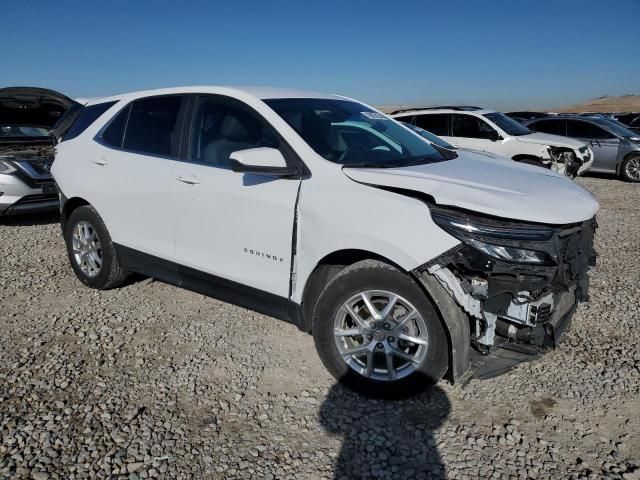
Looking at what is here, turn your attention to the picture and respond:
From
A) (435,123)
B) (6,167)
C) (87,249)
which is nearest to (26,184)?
(6,167)

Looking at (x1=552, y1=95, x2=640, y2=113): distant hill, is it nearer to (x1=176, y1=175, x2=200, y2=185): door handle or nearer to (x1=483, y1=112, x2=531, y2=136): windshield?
(x1=483, y1=112, x2=531, y2=136): windshield

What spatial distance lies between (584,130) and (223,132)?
12.2 meters

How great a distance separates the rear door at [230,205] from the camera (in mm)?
3186

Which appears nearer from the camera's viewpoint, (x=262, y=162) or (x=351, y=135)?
(x=262, y=162)

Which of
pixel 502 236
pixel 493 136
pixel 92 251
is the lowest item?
pixel 92 251

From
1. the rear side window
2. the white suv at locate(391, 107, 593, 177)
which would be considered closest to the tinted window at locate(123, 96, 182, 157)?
the rear side window

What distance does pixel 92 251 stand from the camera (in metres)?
4.63

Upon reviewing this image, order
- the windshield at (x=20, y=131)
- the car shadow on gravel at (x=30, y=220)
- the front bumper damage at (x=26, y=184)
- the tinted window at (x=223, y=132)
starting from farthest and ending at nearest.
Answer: the windshield at (x=20, y=131)
the car shadow on gravel at (x=30, y=220)
the front bumper damage at (x=26, y=184)
the tinted window at (x=223, y=132)

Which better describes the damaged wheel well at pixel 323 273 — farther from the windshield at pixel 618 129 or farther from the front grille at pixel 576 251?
the windshield at pixel 618 129

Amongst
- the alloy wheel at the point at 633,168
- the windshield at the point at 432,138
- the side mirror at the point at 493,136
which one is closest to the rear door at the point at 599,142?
the alloy wheel at the point at 633,168

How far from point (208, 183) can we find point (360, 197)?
1.18 meters

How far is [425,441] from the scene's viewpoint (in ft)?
8.80

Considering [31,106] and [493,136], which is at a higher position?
[31,106]

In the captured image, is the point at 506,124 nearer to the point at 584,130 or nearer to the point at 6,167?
the point at 584,130
